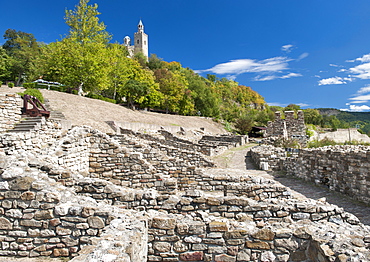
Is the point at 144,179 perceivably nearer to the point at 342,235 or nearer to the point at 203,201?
the point at 203,201

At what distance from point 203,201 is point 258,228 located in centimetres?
104

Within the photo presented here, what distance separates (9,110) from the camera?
9.99 metres

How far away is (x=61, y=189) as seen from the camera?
402 cm

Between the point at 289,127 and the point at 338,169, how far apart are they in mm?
19294

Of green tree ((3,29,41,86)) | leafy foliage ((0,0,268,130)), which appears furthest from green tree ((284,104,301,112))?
green tree ((3,29,41,86))

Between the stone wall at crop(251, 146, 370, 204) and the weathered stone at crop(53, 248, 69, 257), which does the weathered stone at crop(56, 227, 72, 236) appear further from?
the stone wall at crop(251, 146, 370, 204)

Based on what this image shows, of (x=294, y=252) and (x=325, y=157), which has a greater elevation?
(x=325, y=157)

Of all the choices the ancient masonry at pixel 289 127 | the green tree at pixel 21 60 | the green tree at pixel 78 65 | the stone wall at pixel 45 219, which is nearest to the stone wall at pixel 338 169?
the stone wall at pixel 45 219

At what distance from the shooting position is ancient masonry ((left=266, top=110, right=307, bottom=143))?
25628 mm

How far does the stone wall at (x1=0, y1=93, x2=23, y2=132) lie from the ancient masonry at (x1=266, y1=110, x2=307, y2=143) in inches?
940

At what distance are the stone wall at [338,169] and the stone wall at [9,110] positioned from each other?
43.3ft

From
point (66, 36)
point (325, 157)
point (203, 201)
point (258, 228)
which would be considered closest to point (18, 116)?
point (203, 201)

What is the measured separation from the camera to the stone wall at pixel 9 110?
31.5 ft

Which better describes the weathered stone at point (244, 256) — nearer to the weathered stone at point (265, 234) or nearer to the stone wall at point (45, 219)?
the weathered stone at point (265, 234)
